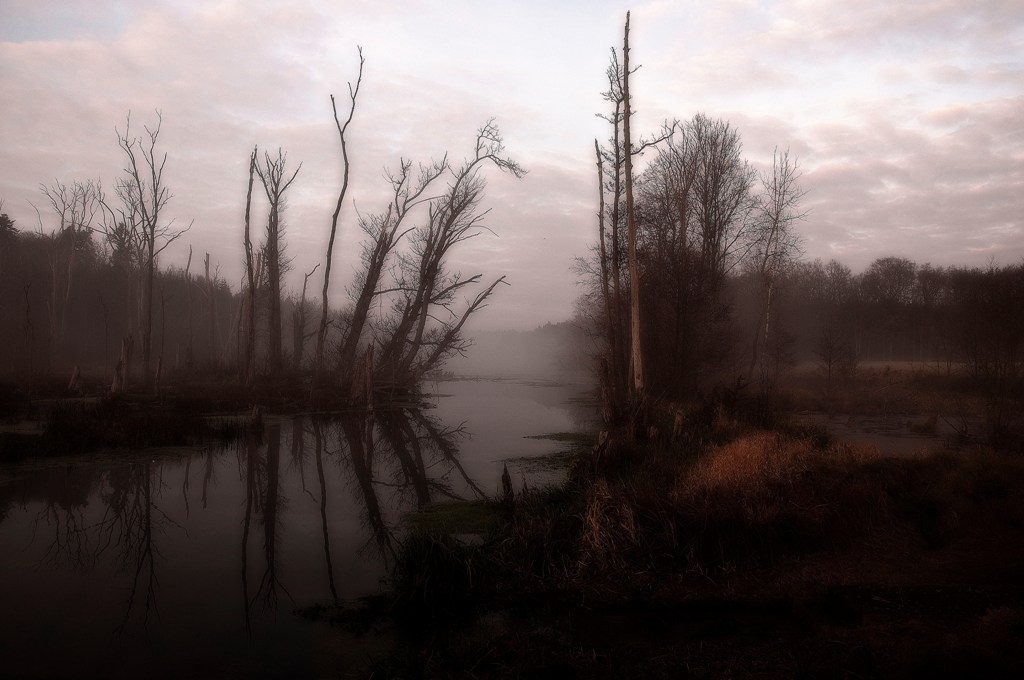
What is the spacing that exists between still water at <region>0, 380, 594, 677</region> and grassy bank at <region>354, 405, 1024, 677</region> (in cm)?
116

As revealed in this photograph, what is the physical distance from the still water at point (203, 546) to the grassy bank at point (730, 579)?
1.16 metres

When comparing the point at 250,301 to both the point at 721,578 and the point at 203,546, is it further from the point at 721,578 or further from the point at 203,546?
the point at 721,578

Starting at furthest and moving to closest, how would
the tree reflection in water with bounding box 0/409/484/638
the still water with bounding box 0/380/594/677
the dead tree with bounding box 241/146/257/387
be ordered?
the dead tree with bounding box 241/146/257/387 < the tree reflection in water with bounding box 0/409/484/638 < the still water with bounding box 0/380/594/677

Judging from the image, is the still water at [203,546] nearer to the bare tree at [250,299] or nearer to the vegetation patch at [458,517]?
the vegetation patch at [458,517]

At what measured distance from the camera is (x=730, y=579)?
634 centimetres

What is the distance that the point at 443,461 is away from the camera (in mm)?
13383

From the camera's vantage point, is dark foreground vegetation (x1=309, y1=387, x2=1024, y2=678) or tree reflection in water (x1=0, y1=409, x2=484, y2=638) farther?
tree reflection in water (x1=0, y1=409, x2=484, y2=638)

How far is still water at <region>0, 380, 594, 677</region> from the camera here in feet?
16.0

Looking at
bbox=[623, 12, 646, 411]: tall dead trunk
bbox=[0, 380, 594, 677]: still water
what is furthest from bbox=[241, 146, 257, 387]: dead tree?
bbox=[623, 12, 646, 411]: tall dead trunk

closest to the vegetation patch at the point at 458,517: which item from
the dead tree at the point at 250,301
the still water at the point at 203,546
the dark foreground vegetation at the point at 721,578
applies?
the dark foreground vegetation at the point at 721,578

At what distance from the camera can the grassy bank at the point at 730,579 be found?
4.68m

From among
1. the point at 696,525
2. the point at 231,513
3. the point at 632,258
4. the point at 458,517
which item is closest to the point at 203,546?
the point at 231,513

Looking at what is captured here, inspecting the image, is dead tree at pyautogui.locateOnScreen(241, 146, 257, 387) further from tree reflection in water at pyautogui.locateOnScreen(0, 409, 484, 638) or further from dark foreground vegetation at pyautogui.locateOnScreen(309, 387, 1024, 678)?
dark foreground vegetation at pyautogui.locateOnScreen(309, 387, 1024, 678)

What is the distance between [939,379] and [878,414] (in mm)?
6214
